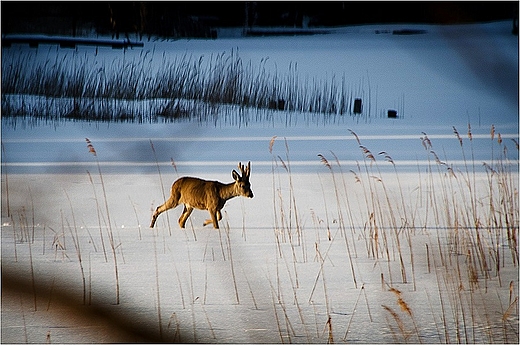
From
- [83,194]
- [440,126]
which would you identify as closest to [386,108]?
[440,126]

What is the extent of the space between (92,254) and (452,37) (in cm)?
361

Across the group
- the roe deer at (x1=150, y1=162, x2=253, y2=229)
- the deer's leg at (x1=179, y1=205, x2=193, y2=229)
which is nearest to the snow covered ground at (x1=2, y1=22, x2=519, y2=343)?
the deer's leg at (x1=179, y1=205, x2=193, y2=229)

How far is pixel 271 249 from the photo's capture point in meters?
4.03

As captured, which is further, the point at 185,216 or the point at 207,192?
the point at 185,216

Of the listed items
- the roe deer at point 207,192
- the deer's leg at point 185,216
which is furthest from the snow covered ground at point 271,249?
the roe deer at point 207,192

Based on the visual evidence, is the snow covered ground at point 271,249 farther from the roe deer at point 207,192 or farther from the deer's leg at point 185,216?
the roe deer at point 207,192

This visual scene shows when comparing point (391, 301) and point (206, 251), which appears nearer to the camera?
point (391, 301)

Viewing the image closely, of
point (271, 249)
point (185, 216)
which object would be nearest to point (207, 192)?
point (185, 216)

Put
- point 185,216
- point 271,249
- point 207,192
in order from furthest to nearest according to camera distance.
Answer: point 185,216
point 207,192
point 271,249

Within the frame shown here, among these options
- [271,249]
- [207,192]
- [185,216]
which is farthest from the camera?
[185,216]

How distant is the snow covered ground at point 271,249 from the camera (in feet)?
1.91

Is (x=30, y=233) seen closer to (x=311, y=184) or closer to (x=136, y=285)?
(x=136, y=285)

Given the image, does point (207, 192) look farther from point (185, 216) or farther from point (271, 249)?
point (271, 249)

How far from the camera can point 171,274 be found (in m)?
3.50
